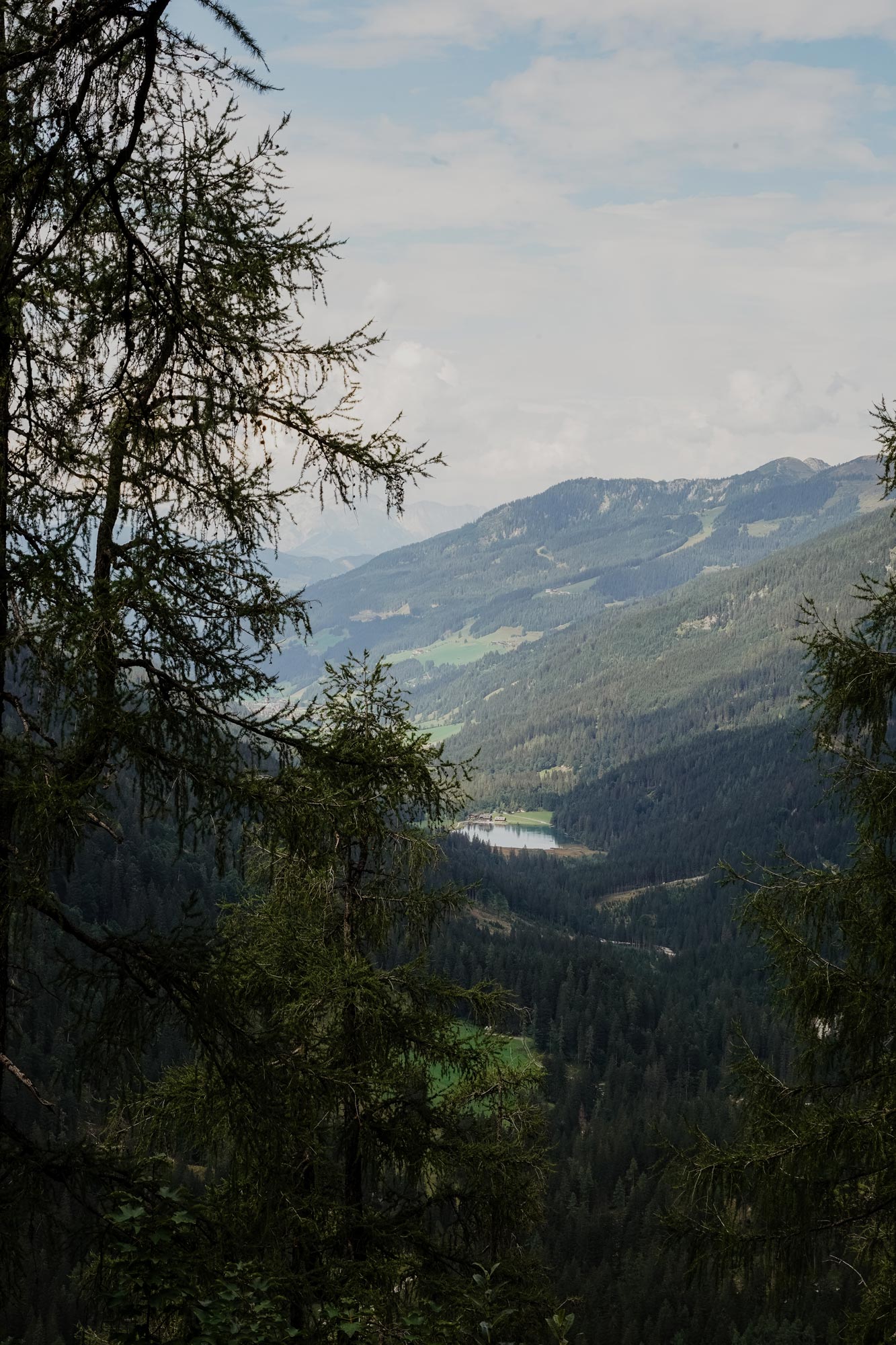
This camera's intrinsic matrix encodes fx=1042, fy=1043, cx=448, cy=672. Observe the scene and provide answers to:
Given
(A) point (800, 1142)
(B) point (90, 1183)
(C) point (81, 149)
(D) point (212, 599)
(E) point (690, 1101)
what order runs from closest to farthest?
(C) point (81, 149), (B) point (90, 1183), (D) point (212, 599), (A) point (800, 1142), (E) point (690, 1101)

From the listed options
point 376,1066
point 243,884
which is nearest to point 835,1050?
point 376,1066

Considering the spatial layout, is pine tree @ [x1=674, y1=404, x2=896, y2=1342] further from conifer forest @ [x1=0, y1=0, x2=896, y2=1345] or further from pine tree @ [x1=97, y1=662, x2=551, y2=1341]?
pine tree @ [x1=97, y1=662, x2=551, y2=1341]

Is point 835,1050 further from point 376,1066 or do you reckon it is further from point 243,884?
point 243,884

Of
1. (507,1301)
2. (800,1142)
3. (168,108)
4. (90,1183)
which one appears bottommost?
(507,1301)

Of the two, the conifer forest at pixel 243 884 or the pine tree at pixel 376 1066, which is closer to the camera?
the conifer forest at pixel 243 884

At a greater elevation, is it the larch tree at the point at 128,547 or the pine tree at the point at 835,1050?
the larch tree at the point at 128,547

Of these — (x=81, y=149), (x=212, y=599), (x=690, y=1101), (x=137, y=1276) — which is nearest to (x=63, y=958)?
(x=137, y=1276)

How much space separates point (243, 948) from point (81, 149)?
837cm

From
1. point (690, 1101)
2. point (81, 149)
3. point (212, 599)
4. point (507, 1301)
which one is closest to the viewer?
point (81, 149)

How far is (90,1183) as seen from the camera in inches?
244

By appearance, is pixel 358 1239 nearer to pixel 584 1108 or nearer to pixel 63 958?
pixel 63 958

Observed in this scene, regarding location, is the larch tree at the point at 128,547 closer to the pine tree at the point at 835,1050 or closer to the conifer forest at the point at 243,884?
the conifer forest at the point at 243,884

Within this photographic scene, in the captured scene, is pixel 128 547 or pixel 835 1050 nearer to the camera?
pixel 128 547

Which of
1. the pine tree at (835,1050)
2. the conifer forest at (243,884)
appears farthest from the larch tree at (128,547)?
the pine tree at (835,1050)
